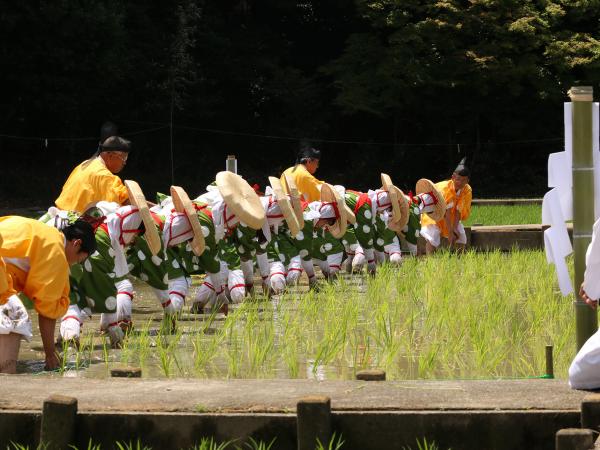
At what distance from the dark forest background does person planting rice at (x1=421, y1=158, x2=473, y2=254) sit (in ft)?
41.3

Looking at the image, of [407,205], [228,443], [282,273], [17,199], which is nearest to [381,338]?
[228,443]

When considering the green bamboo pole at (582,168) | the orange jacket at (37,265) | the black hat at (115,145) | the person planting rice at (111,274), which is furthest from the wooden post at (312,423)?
the black hat at (115,145)

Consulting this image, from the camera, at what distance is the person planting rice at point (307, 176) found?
12.9m

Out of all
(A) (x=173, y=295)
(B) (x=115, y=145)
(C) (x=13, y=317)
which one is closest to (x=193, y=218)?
(A) (x=173, y=295)

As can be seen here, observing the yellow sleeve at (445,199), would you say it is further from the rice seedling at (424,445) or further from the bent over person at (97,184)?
the rice seedling at (424,445)

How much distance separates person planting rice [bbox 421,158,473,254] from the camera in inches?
548

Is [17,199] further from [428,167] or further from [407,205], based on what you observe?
[407,205]

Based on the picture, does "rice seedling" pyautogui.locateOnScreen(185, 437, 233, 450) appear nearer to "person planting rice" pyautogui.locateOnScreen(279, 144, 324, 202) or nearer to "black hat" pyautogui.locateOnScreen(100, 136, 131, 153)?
"black hat" pyautogui.locateOnScreen(100, 136, 131, 153)

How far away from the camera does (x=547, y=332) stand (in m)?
7.25

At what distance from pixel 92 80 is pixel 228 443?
2226 centimetres

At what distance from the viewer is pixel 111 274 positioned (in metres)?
7.70

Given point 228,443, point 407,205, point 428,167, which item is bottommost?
point 228,443

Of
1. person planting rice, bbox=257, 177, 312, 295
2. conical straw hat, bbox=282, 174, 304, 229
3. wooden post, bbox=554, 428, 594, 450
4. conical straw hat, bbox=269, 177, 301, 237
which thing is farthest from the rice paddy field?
wooden post, bbox=554, 428, 594, 450

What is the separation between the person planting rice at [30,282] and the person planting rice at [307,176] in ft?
20.8
